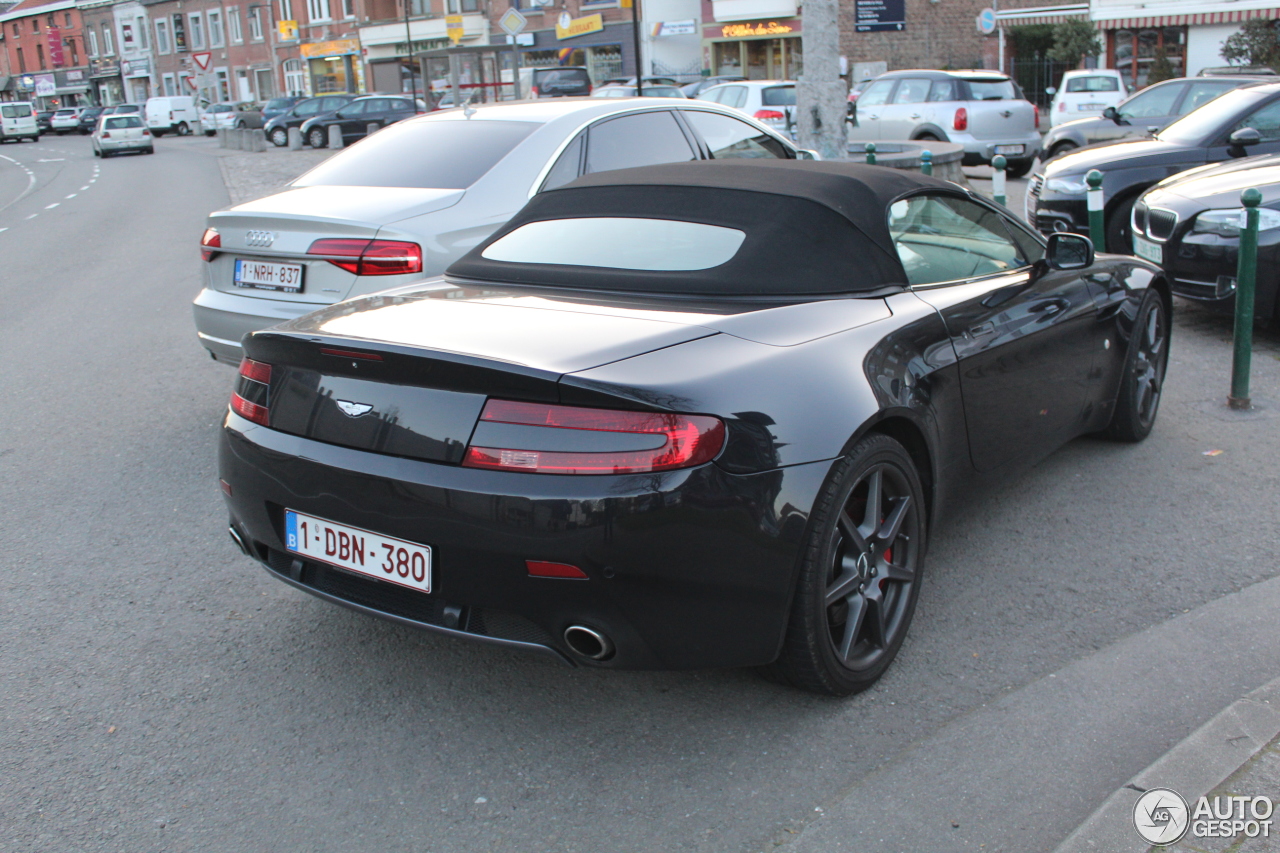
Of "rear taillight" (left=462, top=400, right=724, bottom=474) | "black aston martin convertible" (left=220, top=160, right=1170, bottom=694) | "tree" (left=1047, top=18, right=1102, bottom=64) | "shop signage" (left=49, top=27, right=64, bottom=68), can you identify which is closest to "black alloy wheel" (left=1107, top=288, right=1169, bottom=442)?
"black aston martin convertible" (left=220, top=160, right=1170, bottom=694)

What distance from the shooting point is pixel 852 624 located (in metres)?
3.07

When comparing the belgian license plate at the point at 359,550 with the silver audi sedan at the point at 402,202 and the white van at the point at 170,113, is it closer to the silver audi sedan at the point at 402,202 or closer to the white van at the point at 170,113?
the silver audi sedan at the point at 402,202

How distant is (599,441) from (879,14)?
4014 cm

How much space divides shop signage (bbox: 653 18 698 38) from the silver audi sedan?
136ft

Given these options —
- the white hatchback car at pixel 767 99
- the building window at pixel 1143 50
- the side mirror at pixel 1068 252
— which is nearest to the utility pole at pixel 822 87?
the white hatchback car at pixel 767 99

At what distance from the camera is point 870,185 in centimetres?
363

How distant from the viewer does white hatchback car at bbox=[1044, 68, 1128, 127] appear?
2169 centimetres

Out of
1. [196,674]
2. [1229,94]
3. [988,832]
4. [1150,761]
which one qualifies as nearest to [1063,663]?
[1150,761]

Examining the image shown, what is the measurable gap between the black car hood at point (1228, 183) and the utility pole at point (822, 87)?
581cm

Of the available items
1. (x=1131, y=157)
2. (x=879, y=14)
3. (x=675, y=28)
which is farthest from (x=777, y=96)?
(x=675, y=28)

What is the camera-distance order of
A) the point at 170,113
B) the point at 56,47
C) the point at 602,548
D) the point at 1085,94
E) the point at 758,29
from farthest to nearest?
the point at 56,47, the point at 170,113, the point at 758,29, the point at 1085,94, the point at 602,548

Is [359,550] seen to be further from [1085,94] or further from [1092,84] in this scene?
[1092,84]

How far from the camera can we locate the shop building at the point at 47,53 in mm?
90875

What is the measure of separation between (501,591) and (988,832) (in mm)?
1214
